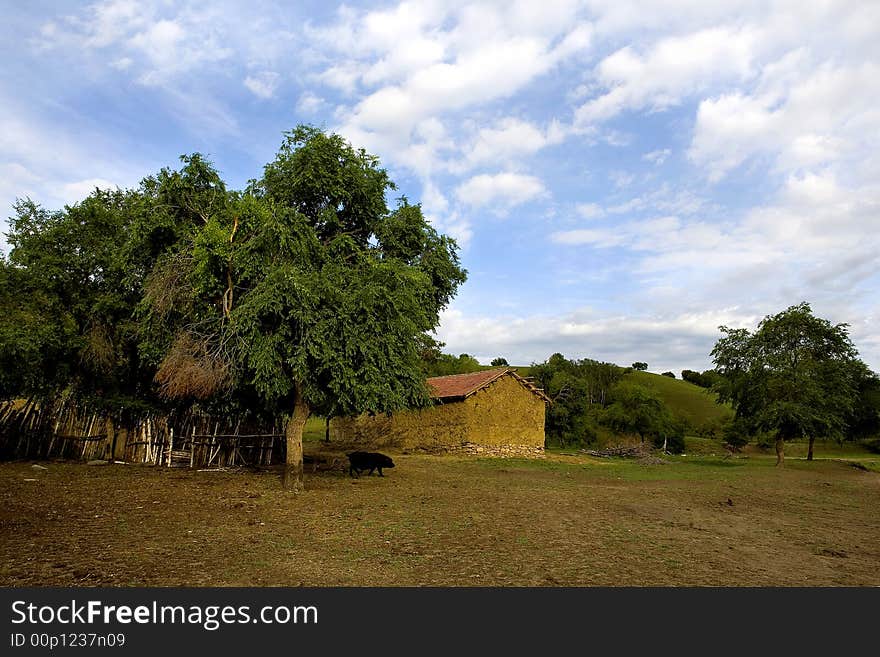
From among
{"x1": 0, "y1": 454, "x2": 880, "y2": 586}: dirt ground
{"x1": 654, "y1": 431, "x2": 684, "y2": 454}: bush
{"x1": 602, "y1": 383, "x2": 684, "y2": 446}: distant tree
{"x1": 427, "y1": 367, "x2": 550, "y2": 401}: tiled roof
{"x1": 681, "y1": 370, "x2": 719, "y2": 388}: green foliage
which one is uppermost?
{"x1": 681, "y1": 370, "x2": 719, "y2": 388}: green foliage

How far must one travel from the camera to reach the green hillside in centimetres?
8502

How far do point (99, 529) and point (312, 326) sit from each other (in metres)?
6.64

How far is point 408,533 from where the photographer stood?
9844 millimetres

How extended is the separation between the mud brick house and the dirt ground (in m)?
13.0

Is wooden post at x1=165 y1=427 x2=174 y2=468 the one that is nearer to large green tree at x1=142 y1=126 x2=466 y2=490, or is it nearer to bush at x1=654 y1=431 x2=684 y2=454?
large green tree at x1=142 y1=126 x2=466 y2=490

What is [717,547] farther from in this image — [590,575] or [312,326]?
[312,326]

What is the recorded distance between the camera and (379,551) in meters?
8.42

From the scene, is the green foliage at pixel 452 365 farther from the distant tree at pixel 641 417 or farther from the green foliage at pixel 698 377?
the green foliage at pixel 698 377

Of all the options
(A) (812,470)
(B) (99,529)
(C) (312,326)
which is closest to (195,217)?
(C) (312,326)

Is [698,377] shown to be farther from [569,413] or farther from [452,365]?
[569,413]

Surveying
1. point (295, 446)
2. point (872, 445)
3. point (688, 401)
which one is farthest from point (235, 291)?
point (688, 401)

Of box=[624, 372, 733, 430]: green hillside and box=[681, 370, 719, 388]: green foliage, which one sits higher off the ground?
box=[681, 370, 719, 388]: green foliage

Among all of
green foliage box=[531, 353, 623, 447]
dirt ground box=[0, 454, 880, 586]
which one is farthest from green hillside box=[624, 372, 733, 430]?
dirt ground box=[0, 454, 880, 586]

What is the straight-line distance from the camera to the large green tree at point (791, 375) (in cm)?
3047
